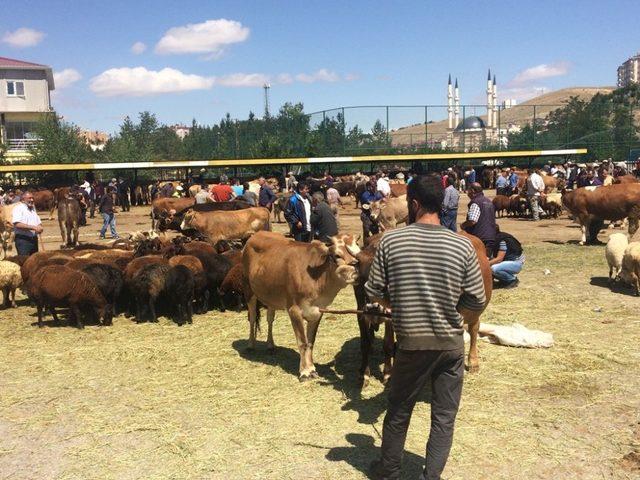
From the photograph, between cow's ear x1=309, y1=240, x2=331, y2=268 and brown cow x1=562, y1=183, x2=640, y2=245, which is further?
brown cow x1=562, y1=183, x2=640, y2=245

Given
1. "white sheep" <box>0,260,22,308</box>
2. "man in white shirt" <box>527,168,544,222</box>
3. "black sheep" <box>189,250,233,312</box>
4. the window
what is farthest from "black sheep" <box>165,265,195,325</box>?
the window

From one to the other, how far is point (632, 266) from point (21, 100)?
6695 centimetres

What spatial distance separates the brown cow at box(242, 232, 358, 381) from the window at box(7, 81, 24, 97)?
6610 cm

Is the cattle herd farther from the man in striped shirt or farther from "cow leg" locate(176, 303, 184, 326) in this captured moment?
the man in striped shirt

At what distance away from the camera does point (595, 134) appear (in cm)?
5566

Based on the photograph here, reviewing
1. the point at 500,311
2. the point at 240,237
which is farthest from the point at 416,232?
the point at 240,237

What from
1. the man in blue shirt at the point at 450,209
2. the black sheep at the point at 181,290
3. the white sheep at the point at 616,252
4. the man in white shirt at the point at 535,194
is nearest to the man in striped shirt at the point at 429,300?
the black sheep at the point at 181,290

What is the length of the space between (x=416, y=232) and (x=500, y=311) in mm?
5930

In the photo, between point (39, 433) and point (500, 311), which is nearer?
point (39, 433)

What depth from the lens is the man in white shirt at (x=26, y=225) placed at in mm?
11531

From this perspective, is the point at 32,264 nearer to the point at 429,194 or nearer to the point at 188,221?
the point at 188,221

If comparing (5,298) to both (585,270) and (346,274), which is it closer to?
(346,274)

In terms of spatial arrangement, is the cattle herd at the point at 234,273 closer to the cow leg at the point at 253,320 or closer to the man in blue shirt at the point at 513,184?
the cow leg at the point at 253,320

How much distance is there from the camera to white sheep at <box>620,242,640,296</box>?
9.82 m
